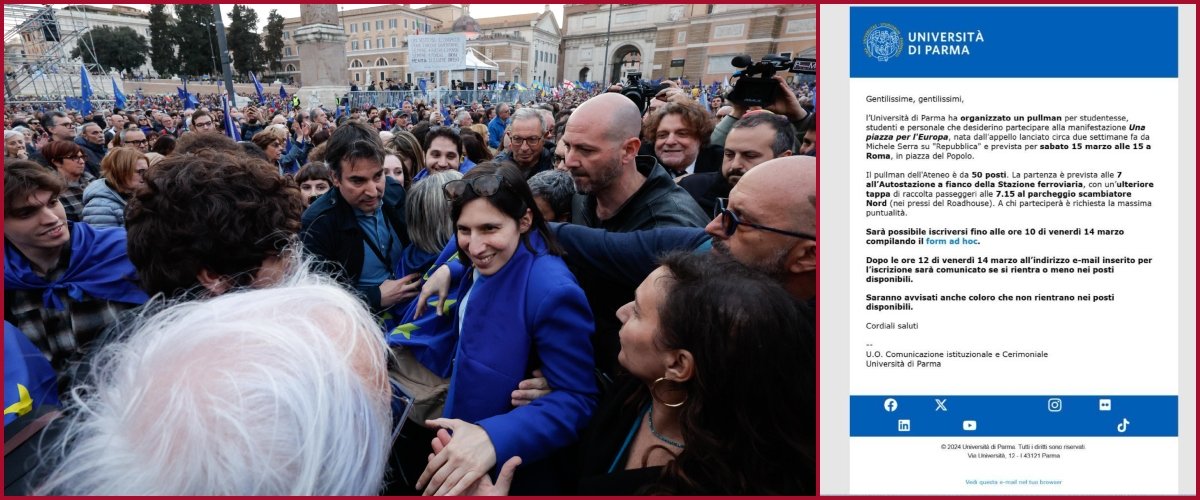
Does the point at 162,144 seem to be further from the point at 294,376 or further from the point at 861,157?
the point at 861,157

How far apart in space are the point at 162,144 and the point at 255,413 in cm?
547

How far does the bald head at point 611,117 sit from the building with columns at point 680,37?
Result: 2730 centimetres

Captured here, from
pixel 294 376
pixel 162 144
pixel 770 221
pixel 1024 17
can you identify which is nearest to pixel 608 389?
pixel 770 221

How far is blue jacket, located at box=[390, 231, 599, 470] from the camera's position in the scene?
1.55 m

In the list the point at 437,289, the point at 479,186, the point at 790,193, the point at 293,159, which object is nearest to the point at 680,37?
the point at 293,159

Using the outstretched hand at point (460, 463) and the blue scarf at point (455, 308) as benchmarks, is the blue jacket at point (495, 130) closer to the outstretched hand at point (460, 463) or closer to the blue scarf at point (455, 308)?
the blue scarf at point (455, 308)

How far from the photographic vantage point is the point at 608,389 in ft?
5.38

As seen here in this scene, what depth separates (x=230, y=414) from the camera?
2.77 feet

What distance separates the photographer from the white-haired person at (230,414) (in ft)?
2.76

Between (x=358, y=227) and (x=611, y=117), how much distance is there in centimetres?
122

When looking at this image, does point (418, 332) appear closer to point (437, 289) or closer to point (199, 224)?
point (437, 289)

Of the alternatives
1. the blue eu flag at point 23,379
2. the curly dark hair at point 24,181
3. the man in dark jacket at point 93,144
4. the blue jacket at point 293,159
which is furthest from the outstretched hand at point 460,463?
the man in dark jacket at point 93,144

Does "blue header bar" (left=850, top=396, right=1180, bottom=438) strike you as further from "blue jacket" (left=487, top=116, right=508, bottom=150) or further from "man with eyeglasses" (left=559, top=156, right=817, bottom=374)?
"blue jacket" (left=487, top=116, right=508, bottom=150)

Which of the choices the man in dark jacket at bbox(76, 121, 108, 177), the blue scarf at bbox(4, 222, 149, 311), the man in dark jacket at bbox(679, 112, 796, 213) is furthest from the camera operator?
the man in dark jacket at bbox(76, 121, 108, 177)
